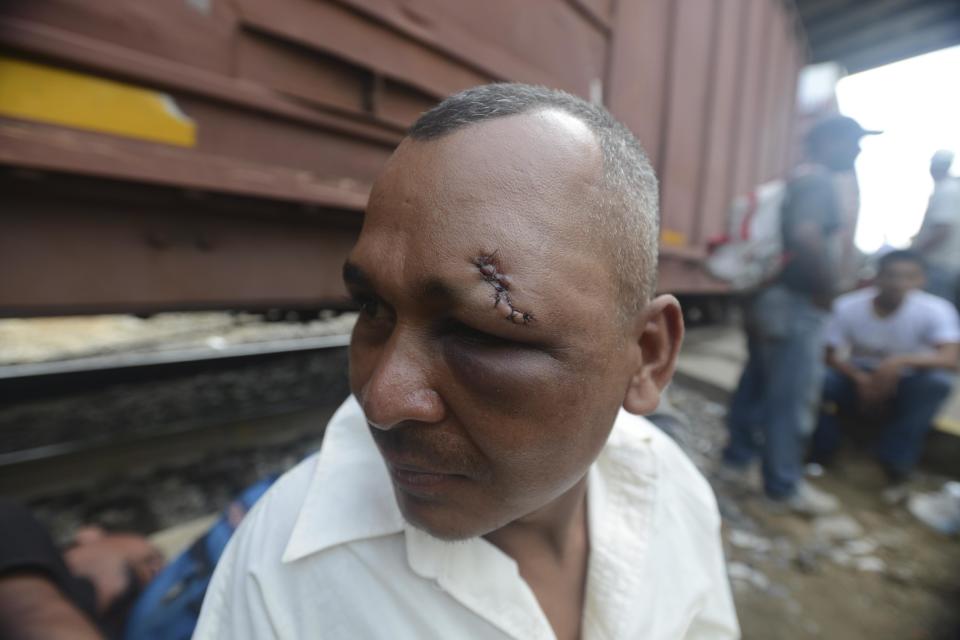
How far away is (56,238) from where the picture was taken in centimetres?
153

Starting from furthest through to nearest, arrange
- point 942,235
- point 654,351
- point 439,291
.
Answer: point 942,235
point 654,351
point 439,291

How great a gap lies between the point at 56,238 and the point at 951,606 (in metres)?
3.89

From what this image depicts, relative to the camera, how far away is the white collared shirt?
67 cm

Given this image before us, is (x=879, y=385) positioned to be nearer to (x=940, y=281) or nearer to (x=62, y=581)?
(x=940, y=281)

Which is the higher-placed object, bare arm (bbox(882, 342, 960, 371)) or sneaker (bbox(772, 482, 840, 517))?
bare arm (bbox(882, 342, 960, 371))

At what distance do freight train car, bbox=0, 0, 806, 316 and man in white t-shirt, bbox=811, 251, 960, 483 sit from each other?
9.81ft

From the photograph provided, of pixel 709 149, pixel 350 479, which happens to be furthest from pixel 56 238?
pixel 709 149

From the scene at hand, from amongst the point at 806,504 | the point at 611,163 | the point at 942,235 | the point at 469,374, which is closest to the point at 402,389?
the point at 469,374

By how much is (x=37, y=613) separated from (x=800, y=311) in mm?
3337

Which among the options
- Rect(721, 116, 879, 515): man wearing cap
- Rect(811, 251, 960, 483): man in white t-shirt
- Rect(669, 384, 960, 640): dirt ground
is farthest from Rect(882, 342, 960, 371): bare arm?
Rect(721, 116, 879, 515): man wearing cap

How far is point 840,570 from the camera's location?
2.29m

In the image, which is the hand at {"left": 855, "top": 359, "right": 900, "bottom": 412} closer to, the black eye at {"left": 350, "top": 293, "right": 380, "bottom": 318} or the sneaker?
the sneaker

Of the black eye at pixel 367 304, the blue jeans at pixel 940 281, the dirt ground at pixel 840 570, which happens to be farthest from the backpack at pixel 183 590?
the blue jeans at pixel 940 281

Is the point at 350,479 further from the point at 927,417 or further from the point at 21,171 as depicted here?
the point at 927,417
